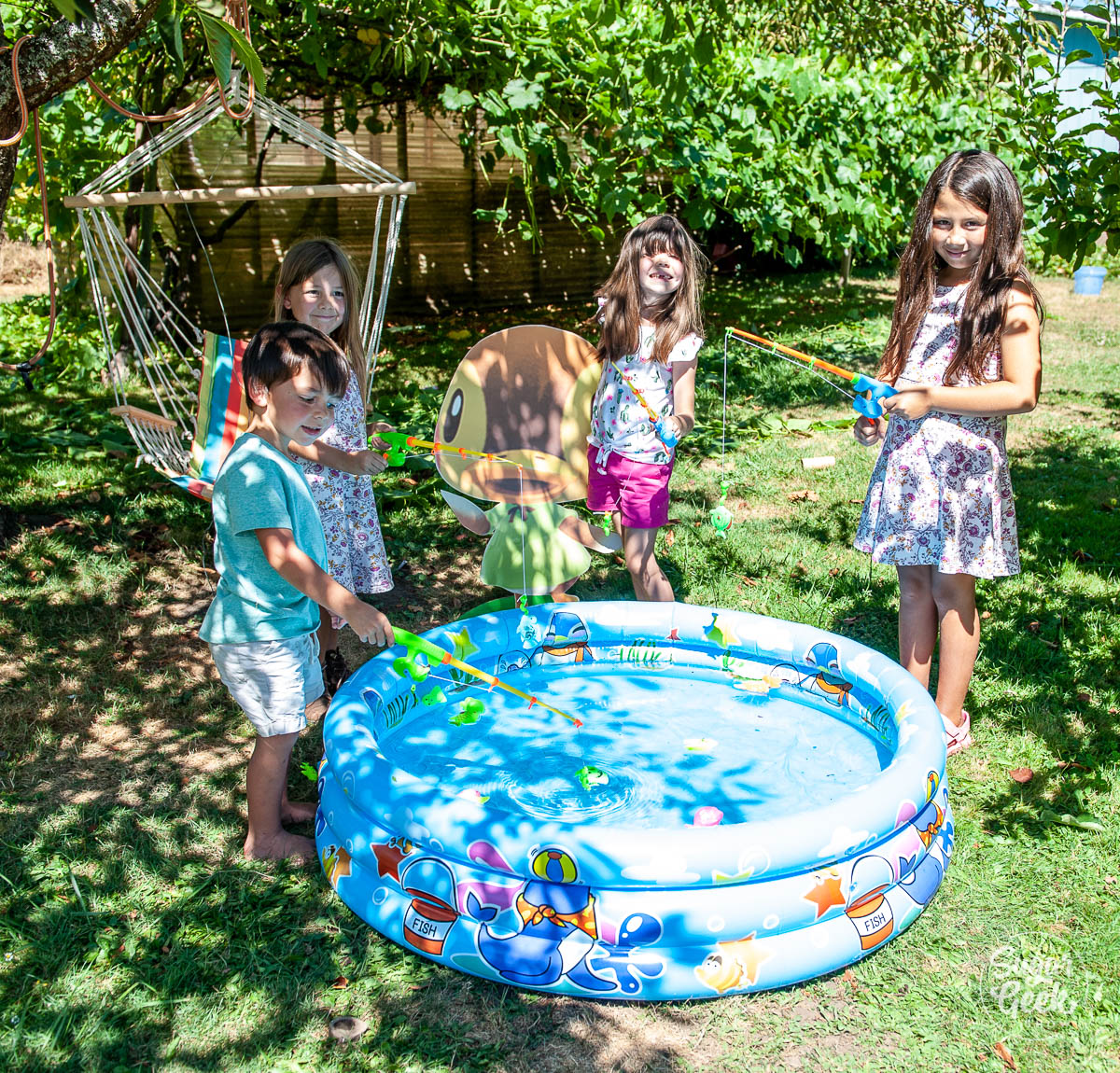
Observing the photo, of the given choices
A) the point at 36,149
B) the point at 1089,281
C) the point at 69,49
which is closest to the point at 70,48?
the point at 69,49

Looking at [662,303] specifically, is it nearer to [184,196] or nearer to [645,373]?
[645,373]

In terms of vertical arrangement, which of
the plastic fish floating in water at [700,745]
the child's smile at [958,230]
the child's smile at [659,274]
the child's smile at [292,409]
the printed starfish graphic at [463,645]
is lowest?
the plastic fish floating in water at [700,745]

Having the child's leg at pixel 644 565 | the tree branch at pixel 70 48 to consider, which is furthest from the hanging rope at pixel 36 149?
the child's leg at pixel 644 565

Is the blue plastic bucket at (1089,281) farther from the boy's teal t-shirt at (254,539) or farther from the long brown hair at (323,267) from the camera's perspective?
the boy's teal t-shirt at (254,539)

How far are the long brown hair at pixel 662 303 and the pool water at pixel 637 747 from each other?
4.06 ft

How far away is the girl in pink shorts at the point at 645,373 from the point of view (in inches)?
146

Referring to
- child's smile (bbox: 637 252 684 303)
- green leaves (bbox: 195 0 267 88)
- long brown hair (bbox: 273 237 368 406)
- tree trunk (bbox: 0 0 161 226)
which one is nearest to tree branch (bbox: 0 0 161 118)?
tree trunk (bbox: 0 0 161 226)

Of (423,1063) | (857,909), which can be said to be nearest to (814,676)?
(857,909)

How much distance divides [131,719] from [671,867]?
2.20 metres

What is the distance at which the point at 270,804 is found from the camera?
291cm

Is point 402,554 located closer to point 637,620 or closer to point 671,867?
point 637,620

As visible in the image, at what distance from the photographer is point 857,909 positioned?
8.21 ft

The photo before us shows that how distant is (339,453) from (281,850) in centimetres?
130

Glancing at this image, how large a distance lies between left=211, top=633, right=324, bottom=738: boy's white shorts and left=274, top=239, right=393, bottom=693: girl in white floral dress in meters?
0.69
